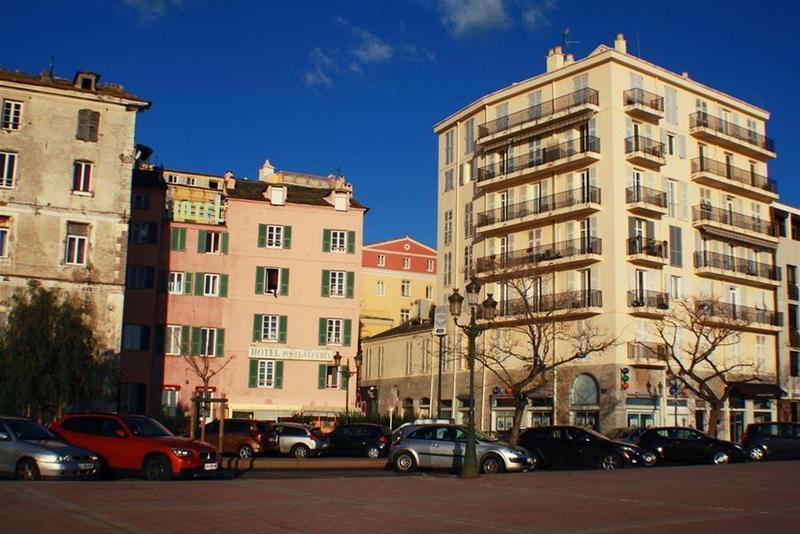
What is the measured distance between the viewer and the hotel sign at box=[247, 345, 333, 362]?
50.2m

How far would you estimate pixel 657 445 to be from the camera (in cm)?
3475

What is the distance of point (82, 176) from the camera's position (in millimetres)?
41125

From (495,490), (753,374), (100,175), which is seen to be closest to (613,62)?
(753,374)

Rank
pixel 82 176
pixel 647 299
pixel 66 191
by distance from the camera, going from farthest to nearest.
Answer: pixel 647 299, pixel 82 176, pixel 66 191

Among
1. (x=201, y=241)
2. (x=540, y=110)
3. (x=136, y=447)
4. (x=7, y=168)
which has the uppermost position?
(x=540, y=110)

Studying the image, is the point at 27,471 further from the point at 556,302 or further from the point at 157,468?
the point at 556,302

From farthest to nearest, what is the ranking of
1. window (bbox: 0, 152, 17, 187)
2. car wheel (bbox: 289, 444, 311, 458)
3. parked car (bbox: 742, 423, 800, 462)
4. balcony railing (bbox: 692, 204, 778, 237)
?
balcony railing (bbox: 692, 204, 778, 237)
window (bbox: 0, 152, 17, 187)
parked car (bbox: 742, 423, 800, 462)
car wheel (bbox: 289, 444, 311, 458)

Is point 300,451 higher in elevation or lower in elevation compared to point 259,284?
Answer: lower

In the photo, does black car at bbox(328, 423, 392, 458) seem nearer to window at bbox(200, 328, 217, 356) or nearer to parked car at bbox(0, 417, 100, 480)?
parked car at bbox(0, 417, 100, 480)

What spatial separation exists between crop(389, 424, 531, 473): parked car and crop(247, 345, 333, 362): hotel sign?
24.2m

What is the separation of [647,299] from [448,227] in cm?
1623

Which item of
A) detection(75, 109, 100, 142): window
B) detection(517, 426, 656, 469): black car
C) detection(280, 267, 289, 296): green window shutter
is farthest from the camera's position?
detection(280, 267, 289, 296): green window shutter

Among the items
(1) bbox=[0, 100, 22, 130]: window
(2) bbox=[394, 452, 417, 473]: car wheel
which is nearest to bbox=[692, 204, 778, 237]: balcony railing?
(2) bbox=[394, 452, 417, 473]: car wheel

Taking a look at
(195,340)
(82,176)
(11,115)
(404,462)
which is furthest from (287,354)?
(404,462)
